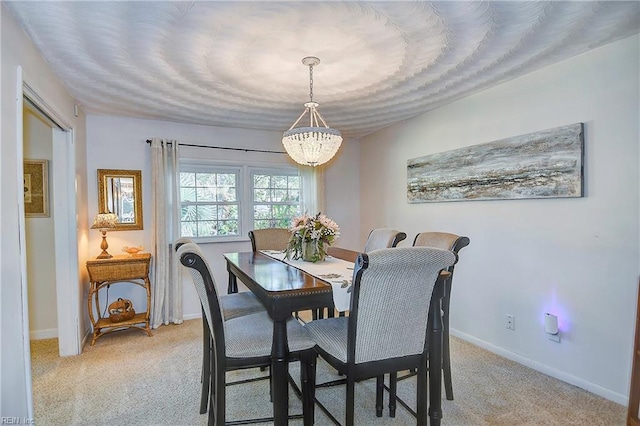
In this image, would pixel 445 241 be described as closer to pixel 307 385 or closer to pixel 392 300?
pixel 392 300

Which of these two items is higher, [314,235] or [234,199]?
[234,199]

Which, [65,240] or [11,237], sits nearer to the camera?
[11,237]

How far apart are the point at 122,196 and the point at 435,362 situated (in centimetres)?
352

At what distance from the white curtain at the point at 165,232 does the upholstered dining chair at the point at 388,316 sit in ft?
8.81

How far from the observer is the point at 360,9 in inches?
72.5

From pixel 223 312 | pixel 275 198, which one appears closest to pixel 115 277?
pixel 223 312

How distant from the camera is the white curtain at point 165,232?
382cm

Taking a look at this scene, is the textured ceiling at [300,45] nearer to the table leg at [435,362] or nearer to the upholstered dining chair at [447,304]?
the upholstered dining chair at [447,304]

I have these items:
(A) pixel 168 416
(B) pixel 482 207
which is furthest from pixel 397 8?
(A) pixel 168 416

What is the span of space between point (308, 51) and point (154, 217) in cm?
255

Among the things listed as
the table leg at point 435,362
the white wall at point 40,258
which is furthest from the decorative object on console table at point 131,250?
the table leg at point 435,362

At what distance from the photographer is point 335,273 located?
2129 mm

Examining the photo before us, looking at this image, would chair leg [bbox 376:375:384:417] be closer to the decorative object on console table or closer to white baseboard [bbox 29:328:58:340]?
the decorative object on console table

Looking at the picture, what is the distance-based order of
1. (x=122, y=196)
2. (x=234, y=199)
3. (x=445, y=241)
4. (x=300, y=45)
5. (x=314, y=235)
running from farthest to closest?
(x=234, y=199) → (x=122, y=196) → (x=314, y=235) → (x=445, y=241) → (x=300, y=45)
